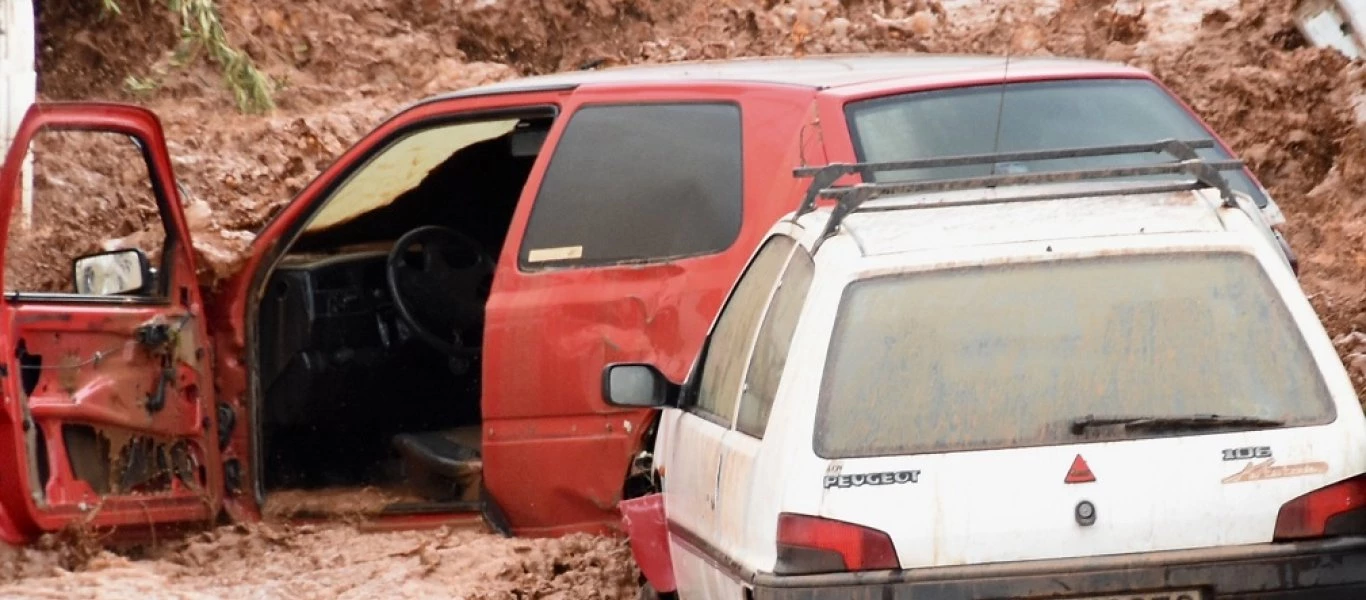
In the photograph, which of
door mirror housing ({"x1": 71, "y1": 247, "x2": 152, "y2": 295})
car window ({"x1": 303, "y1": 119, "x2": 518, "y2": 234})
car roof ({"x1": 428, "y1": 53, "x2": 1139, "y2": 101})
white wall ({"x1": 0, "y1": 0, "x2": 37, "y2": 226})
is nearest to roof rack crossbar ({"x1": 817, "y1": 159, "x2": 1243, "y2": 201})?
car roof ({"x1": 428, "y1": 53, "x2": 1139, "y2": 101})

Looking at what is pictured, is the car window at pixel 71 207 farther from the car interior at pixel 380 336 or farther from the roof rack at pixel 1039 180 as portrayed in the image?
the roof rack at pixel 1039 180

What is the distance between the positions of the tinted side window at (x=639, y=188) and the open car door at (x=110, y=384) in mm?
1505

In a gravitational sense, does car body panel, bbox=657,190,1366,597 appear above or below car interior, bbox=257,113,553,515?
below

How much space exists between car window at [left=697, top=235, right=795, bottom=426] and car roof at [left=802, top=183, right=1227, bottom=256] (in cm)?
36

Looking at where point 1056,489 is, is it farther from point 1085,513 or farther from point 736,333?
point 736,333

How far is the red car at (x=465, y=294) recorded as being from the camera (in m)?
6.85

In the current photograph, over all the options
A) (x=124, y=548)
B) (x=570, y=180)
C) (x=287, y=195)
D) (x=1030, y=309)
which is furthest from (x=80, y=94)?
(x=1030, y=309)

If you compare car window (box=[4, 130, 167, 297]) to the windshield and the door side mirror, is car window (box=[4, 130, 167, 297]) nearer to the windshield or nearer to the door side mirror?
the windshield

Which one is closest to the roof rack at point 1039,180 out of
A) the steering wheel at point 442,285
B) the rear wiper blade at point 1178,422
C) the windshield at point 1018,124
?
the rear wiper blade at point 1178,422

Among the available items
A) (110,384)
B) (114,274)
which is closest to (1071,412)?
(110,384)

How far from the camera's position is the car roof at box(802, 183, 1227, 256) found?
Result: 5039mm

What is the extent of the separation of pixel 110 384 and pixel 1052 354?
4062mm

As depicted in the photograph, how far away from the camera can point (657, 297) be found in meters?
6.97

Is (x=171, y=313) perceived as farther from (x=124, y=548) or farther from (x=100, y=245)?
(x=100, y=245)
